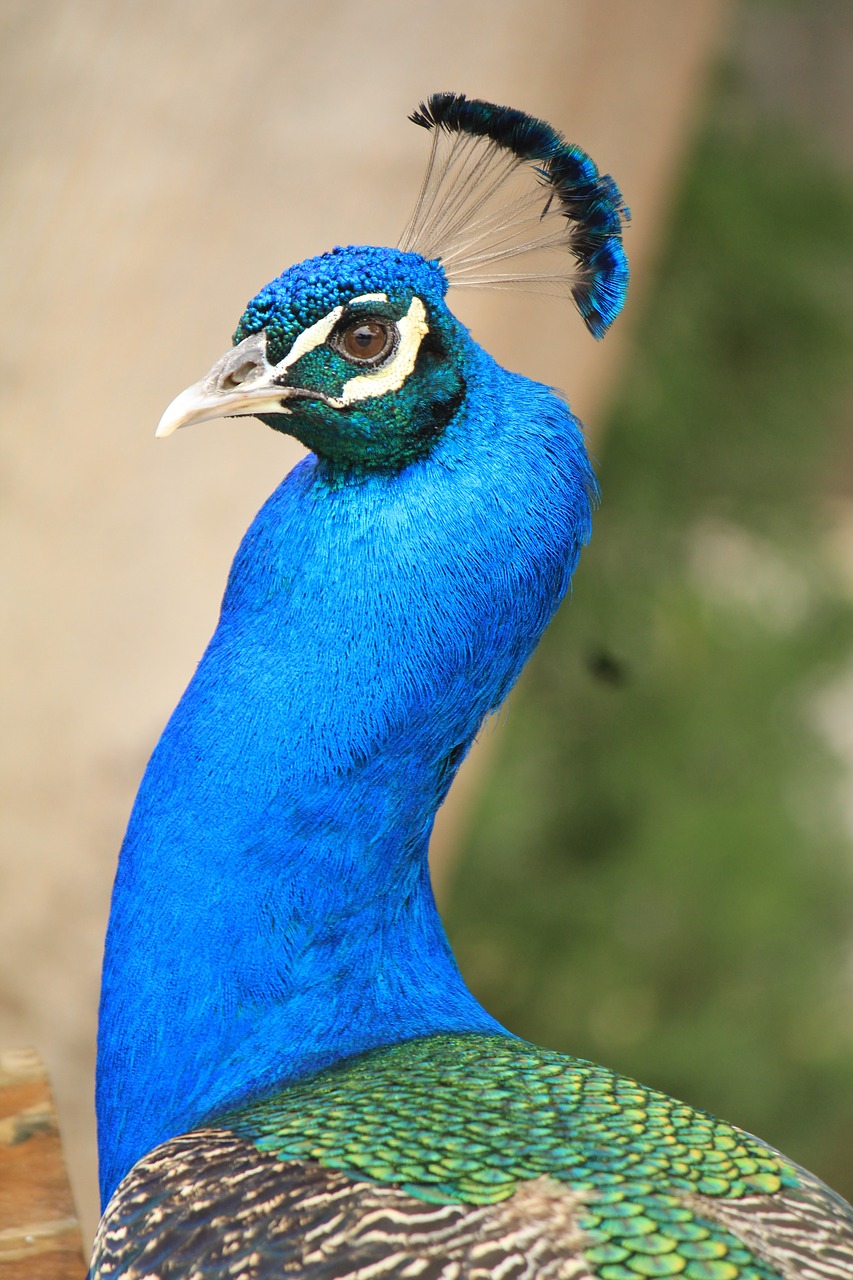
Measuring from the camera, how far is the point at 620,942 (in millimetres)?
3379

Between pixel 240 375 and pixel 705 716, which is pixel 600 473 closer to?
pixel 705 716

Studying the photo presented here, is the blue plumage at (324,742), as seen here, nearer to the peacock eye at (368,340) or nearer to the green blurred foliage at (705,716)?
the peacock eye at (368,340)

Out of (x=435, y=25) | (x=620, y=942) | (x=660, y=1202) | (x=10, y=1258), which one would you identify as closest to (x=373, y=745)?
(x=660, y=1202)

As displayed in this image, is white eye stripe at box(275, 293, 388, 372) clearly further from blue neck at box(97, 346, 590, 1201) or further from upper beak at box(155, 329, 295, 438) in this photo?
blue neck at box(97, 346, 590, 1201)

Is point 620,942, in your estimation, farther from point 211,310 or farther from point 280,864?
point 280,864

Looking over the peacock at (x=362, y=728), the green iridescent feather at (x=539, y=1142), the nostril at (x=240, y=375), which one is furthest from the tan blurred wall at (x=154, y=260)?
the green iridescent feather at (x=539, y=1142)

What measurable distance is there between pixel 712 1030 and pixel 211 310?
2247mm

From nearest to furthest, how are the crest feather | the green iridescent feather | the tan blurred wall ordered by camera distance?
1. the green iridescent feather
2. the crest feather
3. the tan blurred wall

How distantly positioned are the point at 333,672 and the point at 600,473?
2094 millimetres

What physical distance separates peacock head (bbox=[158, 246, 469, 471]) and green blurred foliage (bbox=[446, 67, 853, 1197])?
1837mm

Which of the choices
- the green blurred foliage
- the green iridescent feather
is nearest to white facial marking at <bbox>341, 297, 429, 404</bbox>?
the green iridescent feather

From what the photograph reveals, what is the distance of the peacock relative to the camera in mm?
1183

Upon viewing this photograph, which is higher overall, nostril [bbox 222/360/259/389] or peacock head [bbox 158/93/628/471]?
peacock head [bbox 158/93/628/471]

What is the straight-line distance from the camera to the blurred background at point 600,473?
2141 mm
